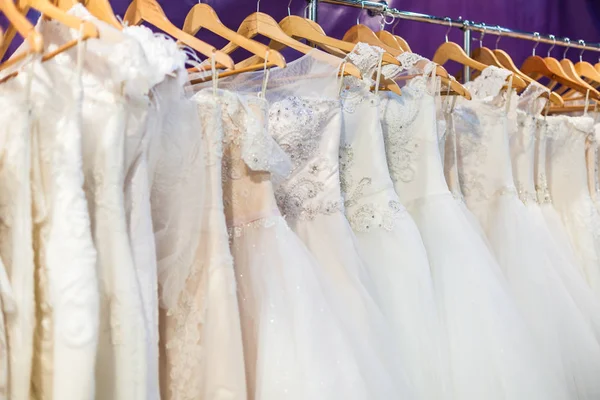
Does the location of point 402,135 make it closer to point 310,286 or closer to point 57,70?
point 310,286

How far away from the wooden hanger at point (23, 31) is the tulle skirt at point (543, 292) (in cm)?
96

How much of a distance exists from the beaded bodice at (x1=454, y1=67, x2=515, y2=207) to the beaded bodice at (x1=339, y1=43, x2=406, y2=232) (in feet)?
0.97

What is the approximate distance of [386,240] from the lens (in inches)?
42.8

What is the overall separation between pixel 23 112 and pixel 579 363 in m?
1.03

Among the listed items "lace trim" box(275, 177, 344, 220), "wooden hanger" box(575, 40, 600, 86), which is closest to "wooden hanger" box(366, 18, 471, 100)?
"lace trim" box(275, 177, 344, 220)

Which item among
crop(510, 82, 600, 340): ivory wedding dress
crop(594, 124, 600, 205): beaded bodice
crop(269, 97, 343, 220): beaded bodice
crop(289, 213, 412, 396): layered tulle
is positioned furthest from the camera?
crop(594, 124, 600, 205): beaded bodice

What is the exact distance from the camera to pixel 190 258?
84 cm

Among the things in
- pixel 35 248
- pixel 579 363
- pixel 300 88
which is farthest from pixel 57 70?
pixel 579 363

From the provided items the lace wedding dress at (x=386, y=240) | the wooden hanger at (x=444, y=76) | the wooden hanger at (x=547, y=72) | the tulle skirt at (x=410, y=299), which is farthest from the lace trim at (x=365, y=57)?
the wooden hanger at (x=547, y=72)

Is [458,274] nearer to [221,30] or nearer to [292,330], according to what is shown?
[292,330]

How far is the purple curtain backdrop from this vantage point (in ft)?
4.90

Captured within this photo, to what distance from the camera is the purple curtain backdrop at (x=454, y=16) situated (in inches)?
58.8

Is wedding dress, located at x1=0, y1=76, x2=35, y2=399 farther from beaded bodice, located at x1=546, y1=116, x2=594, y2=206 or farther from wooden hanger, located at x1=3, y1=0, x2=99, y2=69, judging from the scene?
beaded bodice, located at x1=546, y1=116, x2=594, y2=206
